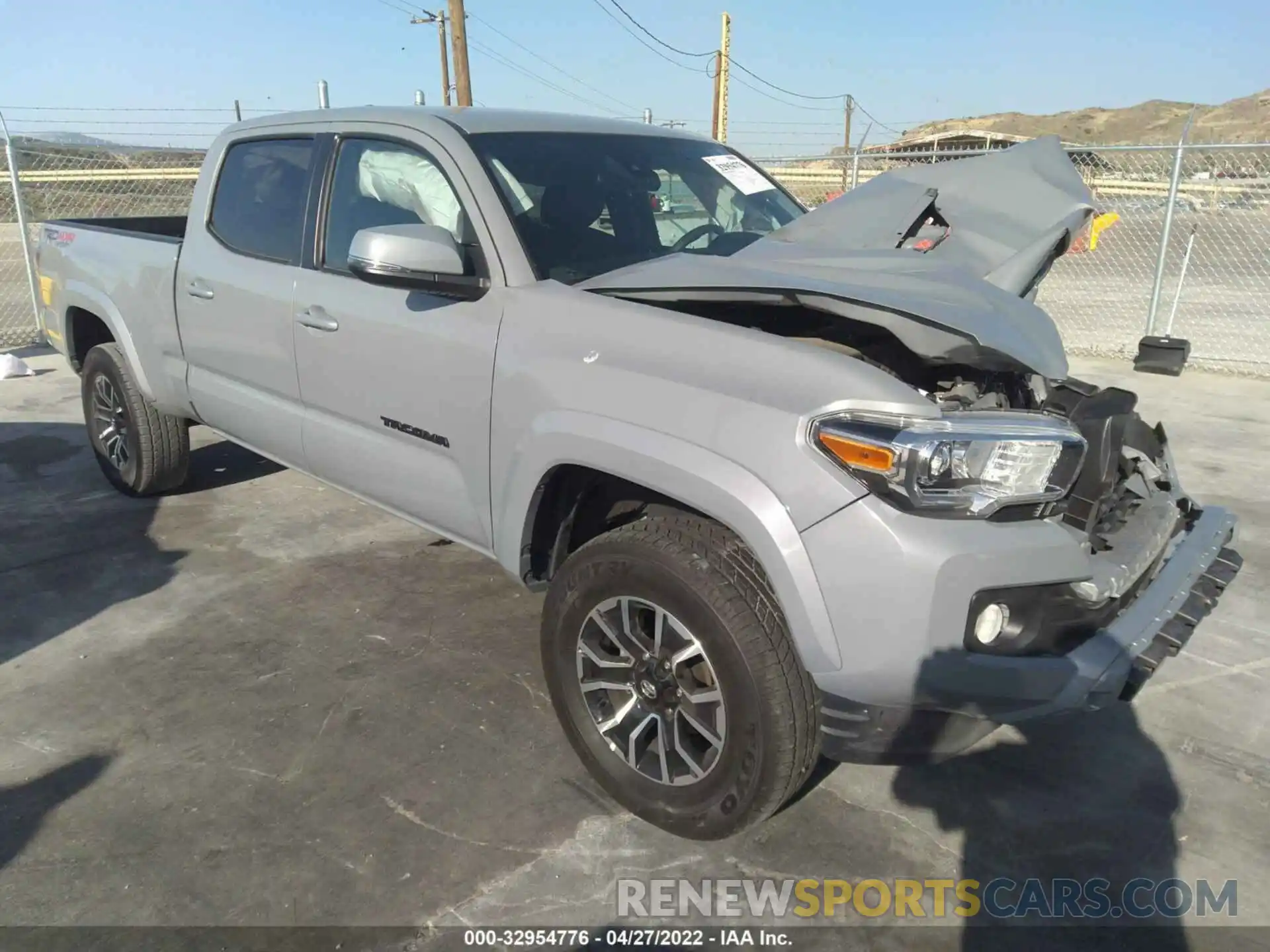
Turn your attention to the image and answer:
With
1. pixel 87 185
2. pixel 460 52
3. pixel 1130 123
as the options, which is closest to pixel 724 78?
pixel 460 52

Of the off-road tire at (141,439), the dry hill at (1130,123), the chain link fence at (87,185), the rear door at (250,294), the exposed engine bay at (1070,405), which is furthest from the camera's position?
the dry hill at (1130,123)

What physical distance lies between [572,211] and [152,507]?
10.5ft

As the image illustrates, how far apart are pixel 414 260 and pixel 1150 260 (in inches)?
687

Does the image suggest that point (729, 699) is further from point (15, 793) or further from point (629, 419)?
point (15, 793)

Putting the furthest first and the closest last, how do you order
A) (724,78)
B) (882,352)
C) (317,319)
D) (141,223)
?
(724,78), (141,223), (317,319), (882,352)

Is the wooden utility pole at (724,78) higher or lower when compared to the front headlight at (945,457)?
higher

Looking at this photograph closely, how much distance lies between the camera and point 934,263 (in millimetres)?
2863

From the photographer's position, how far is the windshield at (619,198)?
3.06m

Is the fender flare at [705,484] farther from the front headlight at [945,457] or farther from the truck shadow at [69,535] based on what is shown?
the truck shadow at [69,535]

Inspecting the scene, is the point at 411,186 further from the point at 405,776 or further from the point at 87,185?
the point at 87,185

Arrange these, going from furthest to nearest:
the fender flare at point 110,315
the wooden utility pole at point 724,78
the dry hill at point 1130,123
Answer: the dry hill at point 1130,123, the wooden utility pole at point 724,78, the fender flare at point 110,315

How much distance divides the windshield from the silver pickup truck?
1 centimetres

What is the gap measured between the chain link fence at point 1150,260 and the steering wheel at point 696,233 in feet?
8.19

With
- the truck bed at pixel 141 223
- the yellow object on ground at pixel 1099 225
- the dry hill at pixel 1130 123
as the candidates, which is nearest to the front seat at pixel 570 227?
the truck bed at pixel 141 223
